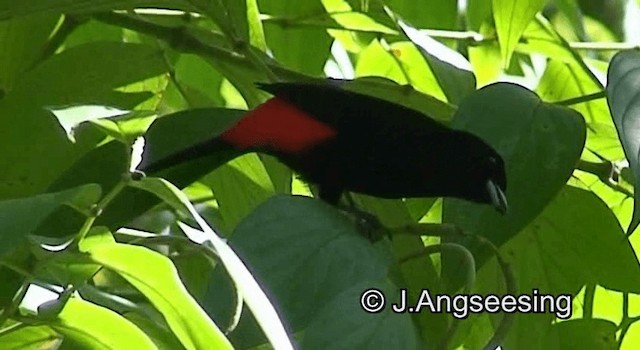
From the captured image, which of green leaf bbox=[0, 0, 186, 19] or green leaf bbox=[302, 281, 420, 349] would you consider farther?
green leaf bbox=[0, 0, 186, 19]

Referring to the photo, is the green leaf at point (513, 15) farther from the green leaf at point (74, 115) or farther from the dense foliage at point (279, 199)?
the green leaf at point (74, 115)

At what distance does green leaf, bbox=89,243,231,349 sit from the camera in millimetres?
603

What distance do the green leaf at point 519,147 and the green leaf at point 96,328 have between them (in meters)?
0.29

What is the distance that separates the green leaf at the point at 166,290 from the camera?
0.60 m

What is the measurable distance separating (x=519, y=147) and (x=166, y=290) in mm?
352

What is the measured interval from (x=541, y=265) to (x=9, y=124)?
45 centimetres

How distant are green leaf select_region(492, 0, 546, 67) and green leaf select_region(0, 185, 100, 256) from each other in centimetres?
41

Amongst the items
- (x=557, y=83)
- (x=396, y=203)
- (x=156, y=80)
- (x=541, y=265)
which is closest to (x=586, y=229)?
(x=541, y=265)

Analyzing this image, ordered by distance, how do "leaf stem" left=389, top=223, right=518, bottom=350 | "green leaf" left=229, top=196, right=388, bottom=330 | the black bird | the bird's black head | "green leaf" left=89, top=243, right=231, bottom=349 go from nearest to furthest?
"green leaf" left=89, top=243, right=231, bottom=349, "green leaf" left=229, top=196, right=388, bottom=330, "leaf stem" left=389, top=223, right=518, bottom=350, the bird's black head, the black bird

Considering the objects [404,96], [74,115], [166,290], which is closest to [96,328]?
[166,290]

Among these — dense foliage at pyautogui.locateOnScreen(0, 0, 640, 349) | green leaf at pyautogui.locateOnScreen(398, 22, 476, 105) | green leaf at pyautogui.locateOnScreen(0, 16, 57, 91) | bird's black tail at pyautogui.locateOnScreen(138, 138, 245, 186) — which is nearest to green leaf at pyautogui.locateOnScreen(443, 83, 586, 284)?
dense foliage at pyautogui.locateOnScreen(0, 0, 640, 349)

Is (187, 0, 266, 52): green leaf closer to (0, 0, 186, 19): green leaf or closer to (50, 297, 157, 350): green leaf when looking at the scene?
(0, 0, 186, 19): green leaf

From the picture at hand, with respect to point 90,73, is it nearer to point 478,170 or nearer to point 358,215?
point 358,215

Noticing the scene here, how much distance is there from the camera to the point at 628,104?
0.77m
